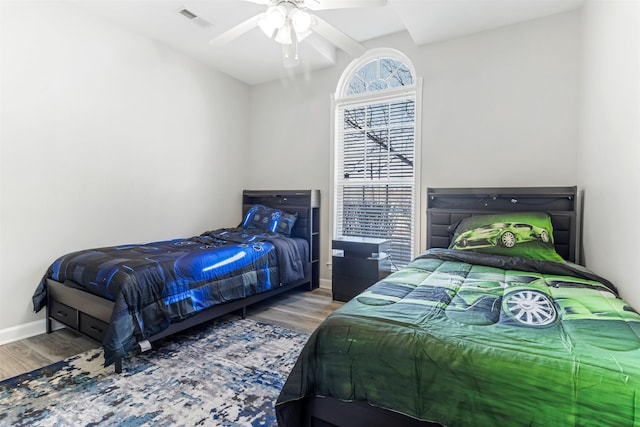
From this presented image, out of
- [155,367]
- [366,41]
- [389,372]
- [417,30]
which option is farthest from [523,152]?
[155,367]

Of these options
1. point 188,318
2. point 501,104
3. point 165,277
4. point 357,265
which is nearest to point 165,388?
point 188,318

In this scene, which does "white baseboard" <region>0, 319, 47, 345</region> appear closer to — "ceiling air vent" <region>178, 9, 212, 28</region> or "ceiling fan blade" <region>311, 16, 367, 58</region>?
"ceiling air vent" <region>178, 9, 212, 28</region>

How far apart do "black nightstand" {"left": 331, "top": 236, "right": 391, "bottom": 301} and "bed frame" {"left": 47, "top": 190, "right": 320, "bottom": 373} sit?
54 centimetres

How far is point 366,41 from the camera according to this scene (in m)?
3.73

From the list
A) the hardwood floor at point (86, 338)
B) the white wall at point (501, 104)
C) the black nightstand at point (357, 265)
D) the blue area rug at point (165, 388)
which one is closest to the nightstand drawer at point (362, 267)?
the black nightstand at point (357, 265)

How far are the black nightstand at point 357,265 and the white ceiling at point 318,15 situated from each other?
218 cm

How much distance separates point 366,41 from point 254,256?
9.19 feet

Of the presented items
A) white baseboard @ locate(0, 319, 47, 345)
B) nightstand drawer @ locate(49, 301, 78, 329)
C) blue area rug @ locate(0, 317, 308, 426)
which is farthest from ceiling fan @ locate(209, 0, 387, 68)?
white baseboard @ locate(0, 319, 47, 345)

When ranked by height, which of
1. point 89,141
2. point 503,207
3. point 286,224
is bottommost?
point 286,224

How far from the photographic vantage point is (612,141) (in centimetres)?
197

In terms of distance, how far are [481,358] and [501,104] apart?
283 centimetres

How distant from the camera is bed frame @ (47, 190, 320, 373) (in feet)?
7.22

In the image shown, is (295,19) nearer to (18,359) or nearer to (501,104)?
(501,104)

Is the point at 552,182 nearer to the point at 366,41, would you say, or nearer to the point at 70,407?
the point at 366,41
